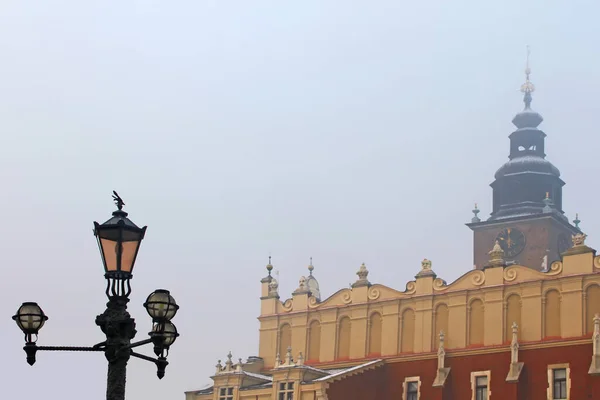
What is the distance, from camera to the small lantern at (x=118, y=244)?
18.9 m

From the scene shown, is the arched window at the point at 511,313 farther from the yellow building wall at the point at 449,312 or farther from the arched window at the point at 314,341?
the arched window at the point at 314,341

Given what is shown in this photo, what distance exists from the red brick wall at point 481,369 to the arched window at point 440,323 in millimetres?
1327

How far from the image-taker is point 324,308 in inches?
2904

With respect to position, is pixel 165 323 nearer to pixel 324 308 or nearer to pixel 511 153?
pixel 324 308

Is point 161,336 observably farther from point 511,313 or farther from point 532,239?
point 532,239

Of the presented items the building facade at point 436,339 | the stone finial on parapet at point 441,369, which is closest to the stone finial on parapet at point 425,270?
the building facade at point 436,339

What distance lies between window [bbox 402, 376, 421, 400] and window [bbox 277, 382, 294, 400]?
21.3ft

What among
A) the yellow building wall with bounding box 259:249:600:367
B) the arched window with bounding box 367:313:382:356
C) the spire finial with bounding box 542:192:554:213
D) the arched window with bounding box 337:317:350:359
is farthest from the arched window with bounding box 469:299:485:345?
the spire finial with bounding box 542:192:554:213

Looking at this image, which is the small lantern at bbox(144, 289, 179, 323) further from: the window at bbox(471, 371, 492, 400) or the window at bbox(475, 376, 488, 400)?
the window at bbox(475, 376, 488, 400)

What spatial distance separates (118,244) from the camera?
1903 centimetres

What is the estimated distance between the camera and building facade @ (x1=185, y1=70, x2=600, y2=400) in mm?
62719

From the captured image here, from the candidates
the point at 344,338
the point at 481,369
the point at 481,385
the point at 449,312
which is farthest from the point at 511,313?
the point at 344,338

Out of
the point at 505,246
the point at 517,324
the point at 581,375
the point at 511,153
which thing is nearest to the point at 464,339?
the point at 517,324

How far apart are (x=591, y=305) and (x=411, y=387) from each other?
11.5 meters
